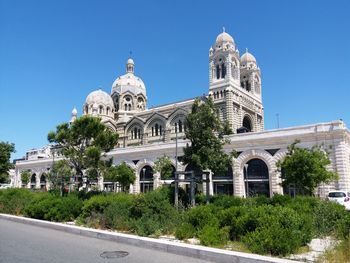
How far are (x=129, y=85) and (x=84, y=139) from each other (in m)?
60.7

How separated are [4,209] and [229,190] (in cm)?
2592

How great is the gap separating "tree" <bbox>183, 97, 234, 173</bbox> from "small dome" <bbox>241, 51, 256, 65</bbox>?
5403cm

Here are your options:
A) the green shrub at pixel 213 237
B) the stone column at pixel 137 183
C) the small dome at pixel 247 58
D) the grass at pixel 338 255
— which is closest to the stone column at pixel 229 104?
the stone column at pixel 137 183

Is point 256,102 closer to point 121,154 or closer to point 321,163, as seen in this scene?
point 121,154

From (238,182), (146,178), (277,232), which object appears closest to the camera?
(277,232)

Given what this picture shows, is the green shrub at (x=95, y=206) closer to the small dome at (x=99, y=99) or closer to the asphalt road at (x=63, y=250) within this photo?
the asphalt road at (x=63, y=250)

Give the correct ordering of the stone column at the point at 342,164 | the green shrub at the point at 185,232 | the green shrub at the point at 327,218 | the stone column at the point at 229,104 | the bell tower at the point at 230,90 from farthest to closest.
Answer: the bell tower at the point at 230,90 < the stone column at the point at 229,104 < the stone column at the point at 342,164 < the green shrub at the point at 327,218 < the green shrub at the point at 185,232

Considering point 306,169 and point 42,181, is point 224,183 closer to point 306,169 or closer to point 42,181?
point 306,169

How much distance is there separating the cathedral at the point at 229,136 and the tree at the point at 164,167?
3.75ft

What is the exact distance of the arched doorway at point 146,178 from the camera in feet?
152

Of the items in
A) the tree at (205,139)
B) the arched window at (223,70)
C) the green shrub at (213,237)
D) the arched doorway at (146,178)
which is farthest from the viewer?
the arched window at (223,70)

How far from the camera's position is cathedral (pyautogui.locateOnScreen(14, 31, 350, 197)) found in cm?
3306

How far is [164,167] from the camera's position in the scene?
40688mm

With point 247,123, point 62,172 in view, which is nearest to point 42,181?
point 62,172
